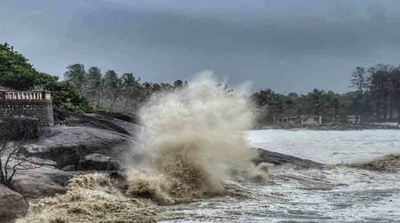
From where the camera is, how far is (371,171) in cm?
3306

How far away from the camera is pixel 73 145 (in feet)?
86.0

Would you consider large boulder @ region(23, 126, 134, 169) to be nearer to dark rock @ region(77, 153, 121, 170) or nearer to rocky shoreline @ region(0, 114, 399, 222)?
rocky shoreline @ region(0, 114, 399, 222)

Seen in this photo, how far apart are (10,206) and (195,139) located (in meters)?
11.4

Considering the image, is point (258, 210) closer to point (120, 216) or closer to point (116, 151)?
point (120, 216)

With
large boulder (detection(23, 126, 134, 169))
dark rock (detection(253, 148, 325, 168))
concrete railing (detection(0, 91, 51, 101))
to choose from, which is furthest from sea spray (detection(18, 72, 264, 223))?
concrete railing (detection(0, 91, 51, 101))

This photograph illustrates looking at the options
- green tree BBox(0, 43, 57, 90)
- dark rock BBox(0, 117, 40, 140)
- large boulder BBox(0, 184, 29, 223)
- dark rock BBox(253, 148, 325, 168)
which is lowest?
dark rock BBox(253, 148, 325, 168)

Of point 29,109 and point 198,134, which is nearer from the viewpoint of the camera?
point 198,134

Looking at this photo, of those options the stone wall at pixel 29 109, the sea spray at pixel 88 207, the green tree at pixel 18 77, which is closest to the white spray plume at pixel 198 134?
the sea spray at pixel 88 207

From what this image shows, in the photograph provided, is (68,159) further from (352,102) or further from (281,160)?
(352,102)

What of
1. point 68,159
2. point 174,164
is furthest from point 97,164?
point 174,164

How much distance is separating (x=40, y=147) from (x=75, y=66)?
9954 centimetres

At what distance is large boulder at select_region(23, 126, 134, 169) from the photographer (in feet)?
81.2

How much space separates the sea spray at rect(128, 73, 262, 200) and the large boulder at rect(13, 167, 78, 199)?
2.39 meters

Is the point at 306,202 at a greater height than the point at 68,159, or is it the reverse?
the point at 68,159
